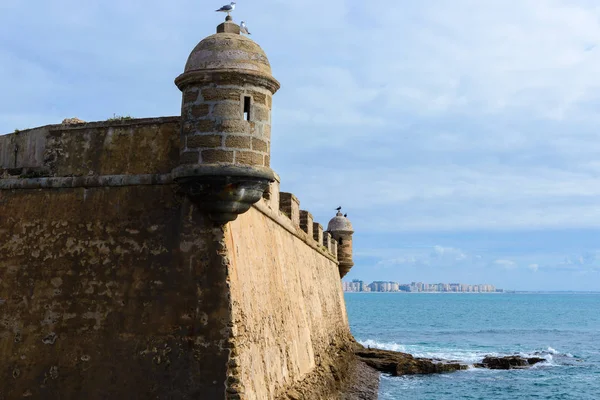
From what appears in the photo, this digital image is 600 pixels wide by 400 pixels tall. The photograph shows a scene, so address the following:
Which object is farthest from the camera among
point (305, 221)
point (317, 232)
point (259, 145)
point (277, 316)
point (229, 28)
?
point (317, 232)

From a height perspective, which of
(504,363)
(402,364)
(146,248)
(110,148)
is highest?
(110,148)

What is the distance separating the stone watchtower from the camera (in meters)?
9.19

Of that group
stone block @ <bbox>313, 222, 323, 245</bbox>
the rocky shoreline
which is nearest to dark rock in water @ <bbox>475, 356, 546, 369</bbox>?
the rocky shoreline

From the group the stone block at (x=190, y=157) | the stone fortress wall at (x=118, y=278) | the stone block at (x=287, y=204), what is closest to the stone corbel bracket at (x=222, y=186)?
the stone block at (x=190, y=157)

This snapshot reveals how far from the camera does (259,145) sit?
940 centimetres

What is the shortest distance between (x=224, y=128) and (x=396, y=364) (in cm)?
1926

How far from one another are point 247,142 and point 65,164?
8.84 ft

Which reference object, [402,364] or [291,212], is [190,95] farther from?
[402,364]

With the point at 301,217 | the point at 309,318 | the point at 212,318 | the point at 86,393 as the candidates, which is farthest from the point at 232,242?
the point at 301,217

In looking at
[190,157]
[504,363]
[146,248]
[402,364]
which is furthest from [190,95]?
[504,363]

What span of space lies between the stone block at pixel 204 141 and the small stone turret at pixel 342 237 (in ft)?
70.6

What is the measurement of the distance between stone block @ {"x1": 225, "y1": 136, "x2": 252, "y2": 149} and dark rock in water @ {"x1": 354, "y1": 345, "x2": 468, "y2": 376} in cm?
1826

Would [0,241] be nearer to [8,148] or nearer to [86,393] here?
[8,148]

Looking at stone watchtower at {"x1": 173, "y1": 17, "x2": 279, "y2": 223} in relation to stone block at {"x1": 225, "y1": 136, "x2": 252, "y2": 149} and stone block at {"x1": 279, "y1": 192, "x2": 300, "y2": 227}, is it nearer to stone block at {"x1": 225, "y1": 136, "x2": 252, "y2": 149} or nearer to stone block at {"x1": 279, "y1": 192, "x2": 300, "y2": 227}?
stone block at {"x1": 225, "y1": 136, "x2": 252, "y2": 149}
